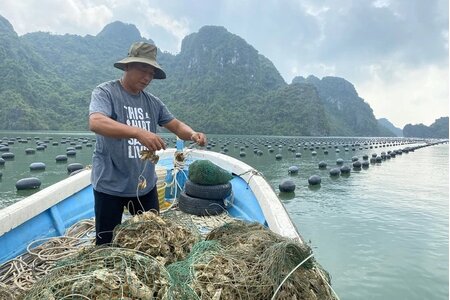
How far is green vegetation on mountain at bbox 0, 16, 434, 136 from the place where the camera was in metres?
86.4

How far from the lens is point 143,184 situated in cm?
304

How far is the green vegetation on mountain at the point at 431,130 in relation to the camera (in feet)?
480

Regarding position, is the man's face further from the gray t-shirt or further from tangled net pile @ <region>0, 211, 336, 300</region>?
tangled net pile @ <region>0, 211, 336, 300</region>

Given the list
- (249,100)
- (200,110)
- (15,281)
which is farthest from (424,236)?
(249,100)

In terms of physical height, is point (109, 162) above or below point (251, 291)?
above

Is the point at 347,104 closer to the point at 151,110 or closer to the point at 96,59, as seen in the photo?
the point at 96,59

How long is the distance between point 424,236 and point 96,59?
484ft

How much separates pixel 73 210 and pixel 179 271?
3766 mm

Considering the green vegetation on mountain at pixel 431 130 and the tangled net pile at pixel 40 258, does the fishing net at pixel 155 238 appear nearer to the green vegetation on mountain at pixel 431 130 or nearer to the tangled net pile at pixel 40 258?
the tangled net pile at pixel 40 258

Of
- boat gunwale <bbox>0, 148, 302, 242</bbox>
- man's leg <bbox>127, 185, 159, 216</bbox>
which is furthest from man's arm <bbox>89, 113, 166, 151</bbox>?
boat gunwale <bbox>0, 148, 302, 242</bbox>

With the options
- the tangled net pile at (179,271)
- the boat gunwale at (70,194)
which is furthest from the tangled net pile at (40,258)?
the tangled net pile at (179,271)

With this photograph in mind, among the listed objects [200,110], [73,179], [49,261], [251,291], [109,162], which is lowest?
[49,261]

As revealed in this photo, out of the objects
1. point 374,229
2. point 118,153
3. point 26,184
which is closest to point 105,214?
point 118,153

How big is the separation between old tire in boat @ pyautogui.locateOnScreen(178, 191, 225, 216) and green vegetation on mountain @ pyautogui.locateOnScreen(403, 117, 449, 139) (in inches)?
6522
